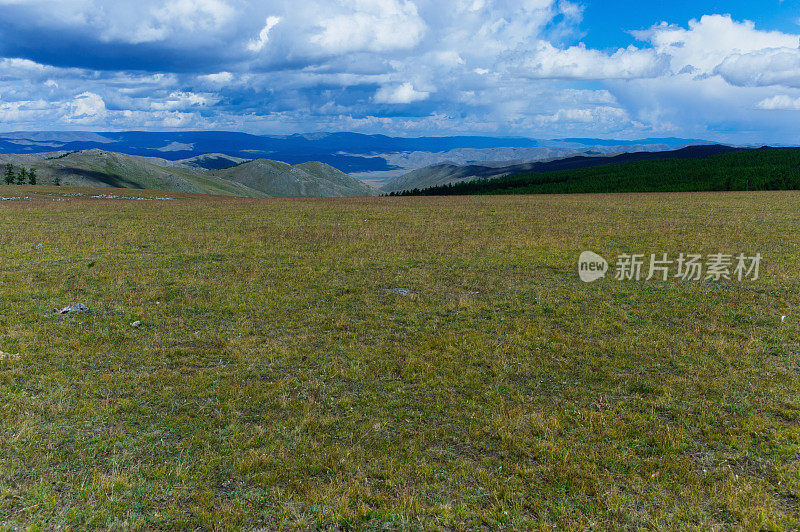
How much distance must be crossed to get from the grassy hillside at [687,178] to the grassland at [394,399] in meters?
130

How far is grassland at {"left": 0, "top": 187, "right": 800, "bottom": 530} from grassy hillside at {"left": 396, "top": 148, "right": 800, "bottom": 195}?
13008 centimetres

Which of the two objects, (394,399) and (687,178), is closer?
(394,399)

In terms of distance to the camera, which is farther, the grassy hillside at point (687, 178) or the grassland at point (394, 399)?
the grassy hillside at point (687, 178)

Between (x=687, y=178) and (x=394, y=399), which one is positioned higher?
(x=687, y=178)

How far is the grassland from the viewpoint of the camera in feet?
21.2

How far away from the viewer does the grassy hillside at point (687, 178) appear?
4897 inches

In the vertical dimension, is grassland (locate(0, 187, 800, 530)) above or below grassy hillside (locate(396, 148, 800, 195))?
below

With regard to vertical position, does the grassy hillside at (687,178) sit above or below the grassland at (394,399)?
above

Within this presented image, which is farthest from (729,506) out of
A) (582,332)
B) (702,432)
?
(582,332)

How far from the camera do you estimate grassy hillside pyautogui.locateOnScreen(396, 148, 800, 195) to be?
124375mm

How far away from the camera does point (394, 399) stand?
9492 mm

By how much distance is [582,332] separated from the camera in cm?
1323

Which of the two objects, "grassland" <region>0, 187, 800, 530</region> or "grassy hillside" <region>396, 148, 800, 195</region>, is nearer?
"grassland" <region>0, 187, 800, 530</region>

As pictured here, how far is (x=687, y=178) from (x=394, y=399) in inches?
7251
